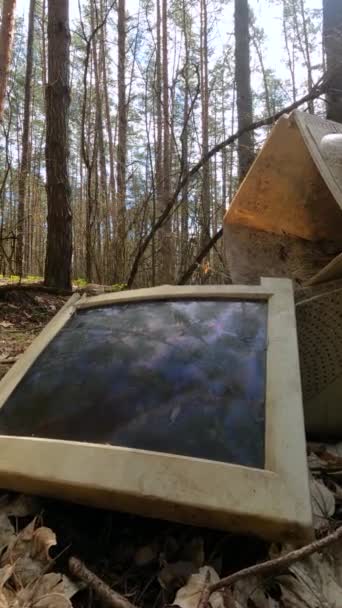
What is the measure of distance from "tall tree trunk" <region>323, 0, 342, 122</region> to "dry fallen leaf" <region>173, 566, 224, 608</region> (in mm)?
2864

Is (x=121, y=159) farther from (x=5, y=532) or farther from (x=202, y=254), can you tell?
(x=5, y=532)

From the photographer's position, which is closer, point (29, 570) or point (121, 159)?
point (29, 570)

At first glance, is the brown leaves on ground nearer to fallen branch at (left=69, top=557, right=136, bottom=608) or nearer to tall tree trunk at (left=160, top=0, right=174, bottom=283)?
fallen branch at (left=69, top=557, right=136, bottom=608)

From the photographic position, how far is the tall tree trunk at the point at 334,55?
8.64 ft

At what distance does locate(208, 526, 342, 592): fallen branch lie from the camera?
527mm

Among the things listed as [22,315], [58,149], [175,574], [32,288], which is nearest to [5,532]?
[175,574]

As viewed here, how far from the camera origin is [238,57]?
17.9ft

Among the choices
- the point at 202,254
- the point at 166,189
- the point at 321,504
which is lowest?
the point at 321,504

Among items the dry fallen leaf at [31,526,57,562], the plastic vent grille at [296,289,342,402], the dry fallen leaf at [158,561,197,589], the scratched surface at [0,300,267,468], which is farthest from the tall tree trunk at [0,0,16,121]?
the dry fallen leaf at [158,561,197,589]

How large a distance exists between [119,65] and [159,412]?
28.9ft

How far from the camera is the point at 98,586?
53 cm

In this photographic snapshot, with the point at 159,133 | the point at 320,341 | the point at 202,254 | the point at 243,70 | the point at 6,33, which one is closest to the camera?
the point at 320,341

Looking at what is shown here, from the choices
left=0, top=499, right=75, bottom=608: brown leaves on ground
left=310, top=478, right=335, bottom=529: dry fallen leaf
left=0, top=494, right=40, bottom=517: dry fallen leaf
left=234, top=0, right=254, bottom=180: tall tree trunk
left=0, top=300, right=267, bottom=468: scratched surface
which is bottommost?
left=310, top=478, right=335, bottom=529: dry fallen leaf

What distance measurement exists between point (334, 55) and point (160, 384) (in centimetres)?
290
